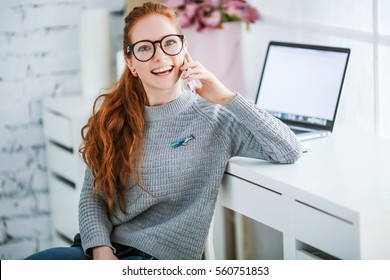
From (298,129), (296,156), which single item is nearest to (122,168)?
(296,156)

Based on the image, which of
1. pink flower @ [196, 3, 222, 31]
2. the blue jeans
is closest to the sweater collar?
the blue jeans

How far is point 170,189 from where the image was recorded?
190 centimetres

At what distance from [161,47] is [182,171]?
0.28 meters

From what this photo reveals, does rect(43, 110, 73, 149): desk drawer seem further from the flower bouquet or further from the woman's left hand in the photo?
the woman's left hand

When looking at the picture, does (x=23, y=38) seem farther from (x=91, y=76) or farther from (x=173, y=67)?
(x=173, y=67)

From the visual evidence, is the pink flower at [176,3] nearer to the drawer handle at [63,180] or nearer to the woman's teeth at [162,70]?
the drawer handle at [63,180]

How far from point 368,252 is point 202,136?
51 cm

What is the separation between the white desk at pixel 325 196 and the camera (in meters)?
1.56

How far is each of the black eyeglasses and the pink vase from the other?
2.76 ft

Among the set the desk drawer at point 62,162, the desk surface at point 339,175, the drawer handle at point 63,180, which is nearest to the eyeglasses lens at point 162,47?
the desk surface at point 339,175

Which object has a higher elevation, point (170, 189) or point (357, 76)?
point (357, 76)

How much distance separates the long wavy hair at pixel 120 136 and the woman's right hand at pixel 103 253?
4.1 inches

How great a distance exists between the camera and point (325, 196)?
163 cm
